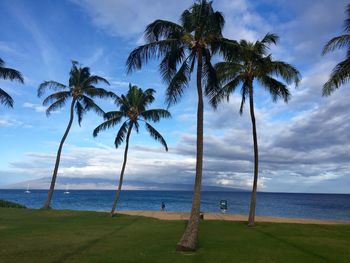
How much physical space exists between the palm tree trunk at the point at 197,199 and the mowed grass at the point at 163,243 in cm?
49

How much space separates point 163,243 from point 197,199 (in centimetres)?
255

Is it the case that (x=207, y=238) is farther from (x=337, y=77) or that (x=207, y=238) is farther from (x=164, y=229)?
(x=337, y=77)

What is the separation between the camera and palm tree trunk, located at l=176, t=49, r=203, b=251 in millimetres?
13258

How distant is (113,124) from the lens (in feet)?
Answer: 102

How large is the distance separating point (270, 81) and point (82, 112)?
67.2 ft

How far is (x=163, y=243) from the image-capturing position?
1489cm

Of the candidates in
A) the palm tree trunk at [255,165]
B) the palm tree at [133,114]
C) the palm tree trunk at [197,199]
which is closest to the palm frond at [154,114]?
the palm tree at [133,114]

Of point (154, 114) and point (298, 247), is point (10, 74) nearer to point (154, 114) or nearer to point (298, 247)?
point (154, 114)

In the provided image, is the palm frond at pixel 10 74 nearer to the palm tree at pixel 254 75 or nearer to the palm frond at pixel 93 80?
the palm frond at pixel 93 80

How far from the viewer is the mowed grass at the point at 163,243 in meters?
12.1

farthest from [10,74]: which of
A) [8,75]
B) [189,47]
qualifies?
[189,47]

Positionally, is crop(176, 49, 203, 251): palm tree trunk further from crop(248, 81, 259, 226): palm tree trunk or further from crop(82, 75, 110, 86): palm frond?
crop(82, 75, 110, 86): palm frond

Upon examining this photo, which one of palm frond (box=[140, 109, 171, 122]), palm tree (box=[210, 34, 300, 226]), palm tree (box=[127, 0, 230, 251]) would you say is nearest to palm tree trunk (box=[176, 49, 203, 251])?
palm tree (box=[127, 0, 230, 251])

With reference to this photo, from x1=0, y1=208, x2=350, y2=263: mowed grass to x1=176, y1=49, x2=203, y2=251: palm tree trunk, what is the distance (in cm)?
49
